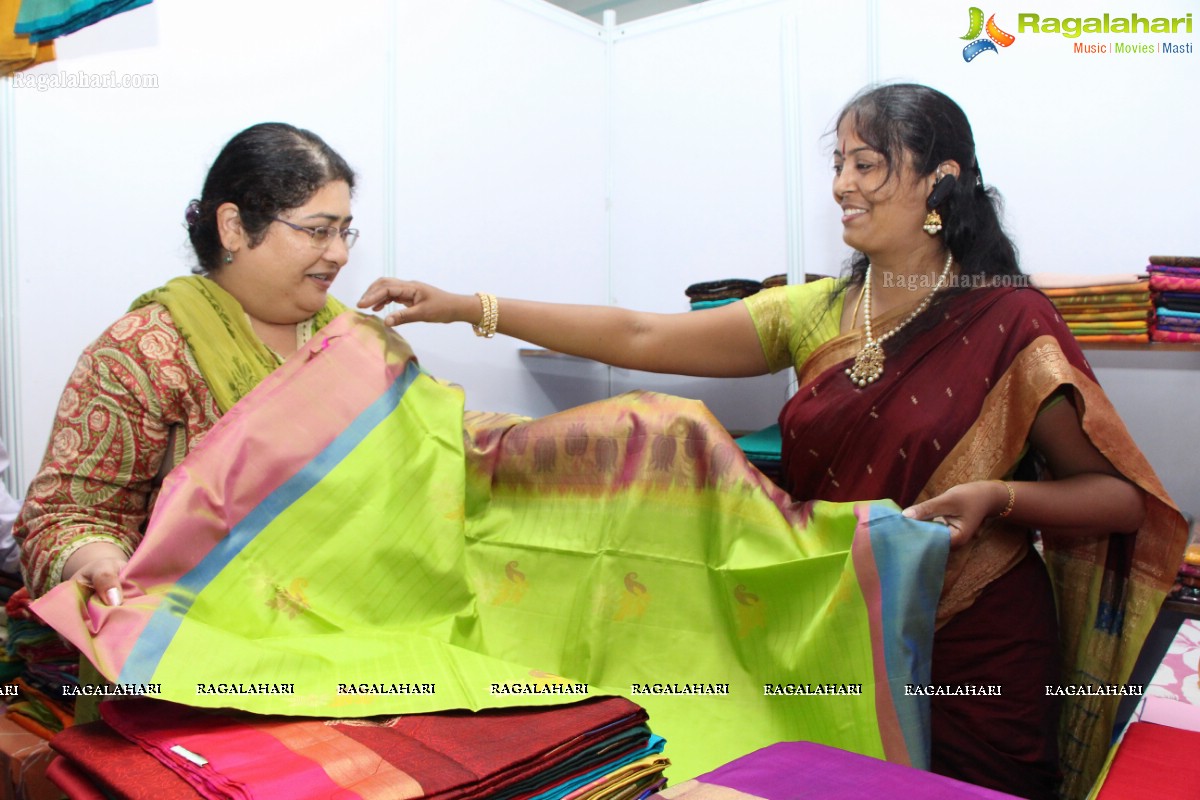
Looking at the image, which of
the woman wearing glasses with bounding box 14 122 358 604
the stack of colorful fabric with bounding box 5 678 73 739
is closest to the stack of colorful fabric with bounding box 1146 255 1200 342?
the woman wearing glasses with bounding box 14 122 358 604

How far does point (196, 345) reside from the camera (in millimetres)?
1860

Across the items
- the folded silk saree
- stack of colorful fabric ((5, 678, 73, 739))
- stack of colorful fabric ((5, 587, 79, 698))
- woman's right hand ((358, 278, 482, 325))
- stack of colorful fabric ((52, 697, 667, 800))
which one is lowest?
stack of colorful fabric ((5, 678, 73, 739))

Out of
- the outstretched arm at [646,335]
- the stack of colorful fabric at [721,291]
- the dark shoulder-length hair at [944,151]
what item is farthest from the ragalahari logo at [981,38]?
the outstretched arm at [646,335]

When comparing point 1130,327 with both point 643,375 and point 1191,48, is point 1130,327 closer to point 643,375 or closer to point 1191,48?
point 1191,48

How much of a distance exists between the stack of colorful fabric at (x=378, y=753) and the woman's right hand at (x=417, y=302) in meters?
0.99

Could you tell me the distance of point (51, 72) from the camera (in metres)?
2.30

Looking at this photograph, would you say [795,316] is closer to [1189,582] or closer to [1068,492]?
[1068,492]

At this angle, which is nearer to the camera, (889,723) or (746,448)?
(889,723)

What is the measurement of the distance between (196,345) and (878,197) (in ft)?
4.52

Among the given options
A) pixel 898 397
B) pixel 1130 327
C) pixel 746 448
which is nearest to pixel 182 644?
pixel 898 397

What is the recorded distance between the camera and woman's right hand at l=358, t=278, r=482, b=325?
210 centimetres

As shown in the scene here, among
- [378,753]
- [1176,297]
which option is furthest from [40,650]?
[1176,297]

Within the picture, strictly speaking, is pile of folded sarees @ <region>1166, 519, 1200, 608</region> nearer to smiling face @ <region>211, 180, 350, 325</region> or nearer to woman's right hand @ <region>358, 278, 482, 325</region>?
woman's right hand @ <region>358, 278, 482, 325</region>

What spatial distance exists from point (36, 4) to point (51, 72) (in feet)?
0.59
